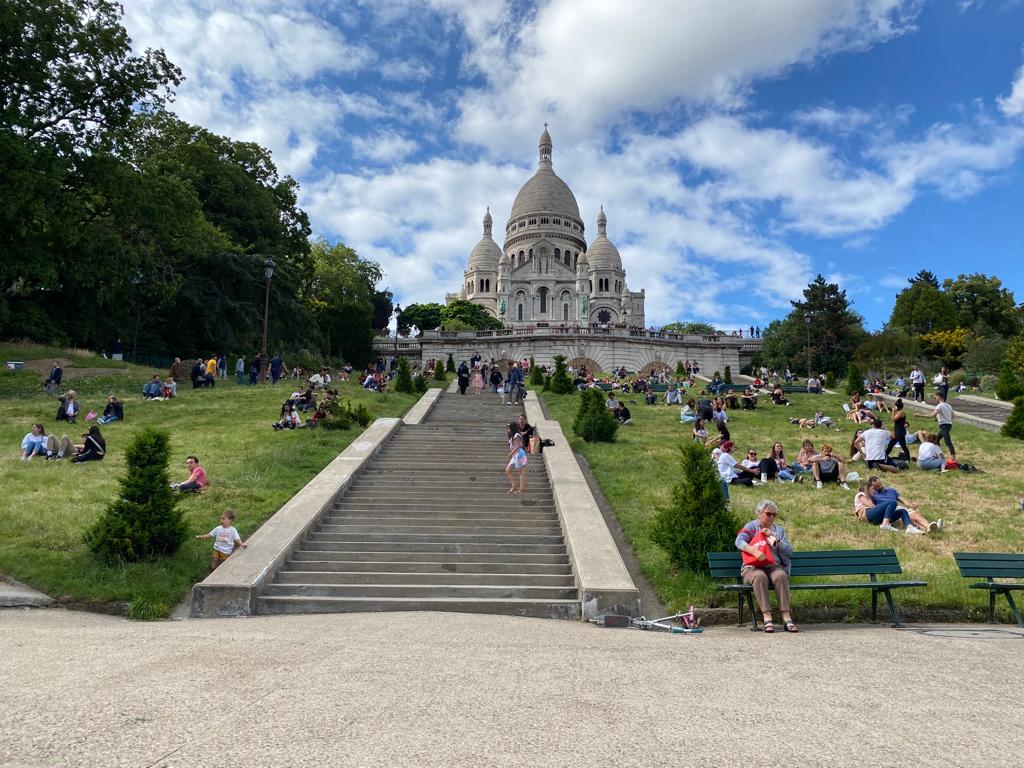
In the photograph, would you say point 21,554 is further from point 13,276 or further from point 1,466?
point 13,276

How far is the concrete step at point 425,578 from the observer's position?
884 cm

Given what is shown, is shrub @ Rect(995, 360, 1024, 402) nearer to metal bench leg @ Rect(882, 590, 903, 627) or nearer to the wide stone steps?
metal bench leg @ Rect(882, 590, 903, 627)

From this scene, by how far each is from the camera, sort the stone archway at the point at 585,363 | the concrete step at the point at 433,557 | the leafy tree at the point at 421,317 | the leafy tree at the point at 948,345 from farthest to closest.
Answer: the leafy tree at the point at 421,317
the stone archway at the point at 585,363
the leafy tree at the point at 948,345
the concrete step at the point at 433,557

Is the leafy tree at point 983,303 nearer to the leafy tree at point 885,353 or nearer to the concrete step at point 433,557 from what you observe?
the leafy tree at point 885,353

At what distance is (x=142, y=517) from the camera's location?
863 cm

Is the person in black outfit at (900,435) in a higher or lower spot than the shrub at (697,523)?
higher

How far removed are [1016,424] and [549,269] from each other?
7858cm

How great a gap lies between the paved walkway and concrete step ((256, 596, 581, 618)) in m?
1.62

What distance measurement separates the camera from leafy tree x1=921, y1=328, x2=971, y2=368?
47.6 meters

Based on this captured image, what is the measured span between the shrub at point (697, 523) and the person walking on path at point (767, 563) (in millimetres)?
707

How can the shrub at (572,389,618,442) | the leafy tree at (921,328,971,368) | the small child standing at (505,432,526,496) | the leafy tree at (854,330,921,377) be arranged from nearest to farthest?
the small child standing at (505,432,526,496), the shrub at (572,389,618,442), the leafy tree at (854,330,921,377), the leafy tree at (921,328,971,368)

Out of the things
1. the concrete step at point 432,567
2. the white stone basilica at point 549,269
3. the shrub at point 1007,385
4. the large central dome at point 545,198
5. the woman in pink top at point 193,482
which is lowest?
the concrete step at point 432,567

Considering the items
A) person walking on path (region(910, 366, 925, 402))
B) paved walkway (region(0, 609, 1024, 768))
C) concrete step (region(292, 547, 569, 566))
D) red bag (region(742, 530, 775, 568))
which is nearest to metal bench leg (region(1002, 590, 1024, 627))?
paved walkway (region(0, 609, 1024, 768))

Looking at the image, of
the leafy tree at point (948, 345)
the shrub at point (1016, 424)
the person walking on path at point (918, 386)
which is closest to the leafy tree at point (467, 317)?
the leafy tree at point (948, 345)
